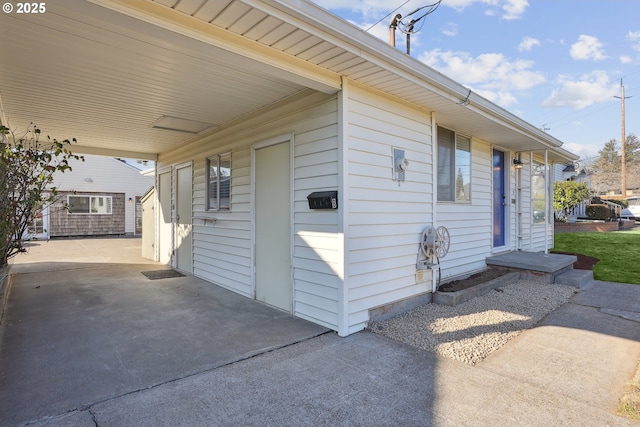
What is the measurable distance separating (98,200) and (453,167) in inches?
633

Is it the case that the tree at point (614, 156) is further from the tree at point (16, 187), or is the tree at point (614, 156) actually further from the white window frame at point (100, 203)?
the tree at point (16, 187)

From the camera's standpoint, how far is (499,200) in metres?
6.80

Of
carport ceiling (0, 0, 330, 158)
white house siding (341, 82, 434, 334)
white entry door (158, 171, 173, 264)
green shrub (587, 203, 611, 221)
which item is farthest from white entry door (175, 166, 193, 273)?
green shrub (587, 203, 611, 221)

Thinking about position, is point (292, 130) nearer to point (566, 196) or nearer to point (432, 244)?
point (432, 244)

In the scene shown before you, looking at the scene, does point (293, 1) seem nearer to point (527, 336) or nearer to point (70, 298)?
point (527, 336)

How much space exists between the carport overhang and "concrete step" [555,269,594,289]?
2.51m

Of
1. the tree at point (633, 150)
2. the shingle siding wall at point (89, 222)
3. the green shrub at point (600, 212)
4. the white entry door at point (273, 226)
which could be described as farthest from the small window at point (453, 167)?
the tree at point (633, 150)

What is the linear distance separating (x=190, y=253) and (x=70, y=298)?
2.11 m

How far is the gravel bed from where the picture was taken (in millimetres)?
3086

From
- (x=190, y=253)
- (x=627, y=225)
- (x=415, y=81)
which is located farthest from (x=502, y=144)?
(x=627, y=225)

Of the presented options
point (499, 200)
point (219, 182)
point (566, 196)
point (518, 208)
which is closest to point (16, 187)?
point (219, 182)

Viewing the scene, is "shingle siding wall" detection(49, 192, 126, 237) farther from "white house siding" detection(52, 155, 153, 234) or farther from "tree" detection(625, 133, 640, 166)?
A: "tree" detection(625, 133, 640, 166)

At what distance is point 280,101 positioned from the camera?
13.6ft

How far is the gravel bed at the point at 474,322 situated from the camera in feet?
10.1
